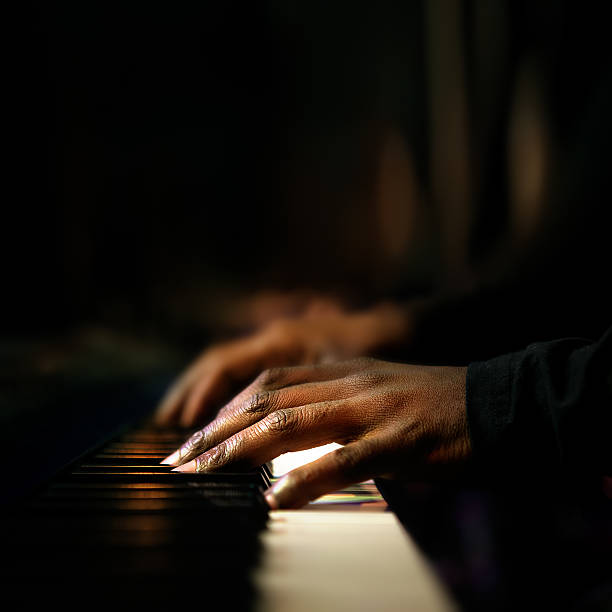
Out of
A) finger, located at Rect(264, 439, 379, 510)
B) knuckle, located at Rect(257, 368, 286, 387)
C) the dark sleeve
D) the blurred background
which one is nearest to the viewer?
finger, located at Rect(264, 439, 379, 510)

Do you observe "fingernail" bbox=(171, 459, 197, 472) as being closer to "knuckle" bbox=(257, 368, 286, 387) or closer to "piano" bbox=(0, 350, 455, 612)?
"piano" bbox=(0, 350, 455, 612)

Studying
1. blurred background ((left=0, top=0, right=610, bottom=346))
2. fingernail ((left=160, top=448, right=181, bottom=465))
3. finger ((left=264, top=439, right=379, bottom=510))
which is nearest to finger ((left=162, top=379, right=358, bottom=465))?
fingernail ((left=160, top=448, right=181, bottom=465))

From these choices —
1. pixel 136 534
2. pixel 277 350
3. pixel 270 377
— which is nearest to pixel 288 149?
pixel 277 350

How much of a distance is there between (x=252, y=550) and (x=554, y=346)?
0.41 m

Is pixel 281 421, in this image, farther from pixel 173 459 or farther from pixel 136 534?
pixel 136 534

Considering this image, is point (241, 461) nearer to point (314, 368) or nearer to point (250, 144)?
point (314, 368)

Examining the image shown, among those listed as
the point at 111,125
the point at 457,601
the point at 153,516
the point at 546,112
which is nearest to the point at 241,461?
the point at 153,516

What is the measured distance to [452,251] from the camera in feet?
6.49

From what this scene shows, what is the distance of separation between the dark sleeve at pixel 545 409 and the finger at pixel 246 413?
0.14 metres

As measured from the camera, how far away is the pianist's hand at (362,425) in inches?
22.0

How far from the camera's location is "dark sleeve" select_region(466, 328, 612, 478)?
1.79ft

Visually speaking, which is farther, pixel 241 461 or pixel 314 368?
pixel 314 368

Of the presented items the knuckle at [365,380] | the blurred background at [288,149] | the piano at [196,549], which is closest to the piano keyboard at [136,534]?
the piano at [196,549]

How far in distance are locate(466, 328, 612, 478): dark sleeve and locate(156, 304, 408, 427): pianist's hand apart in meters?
0.57
